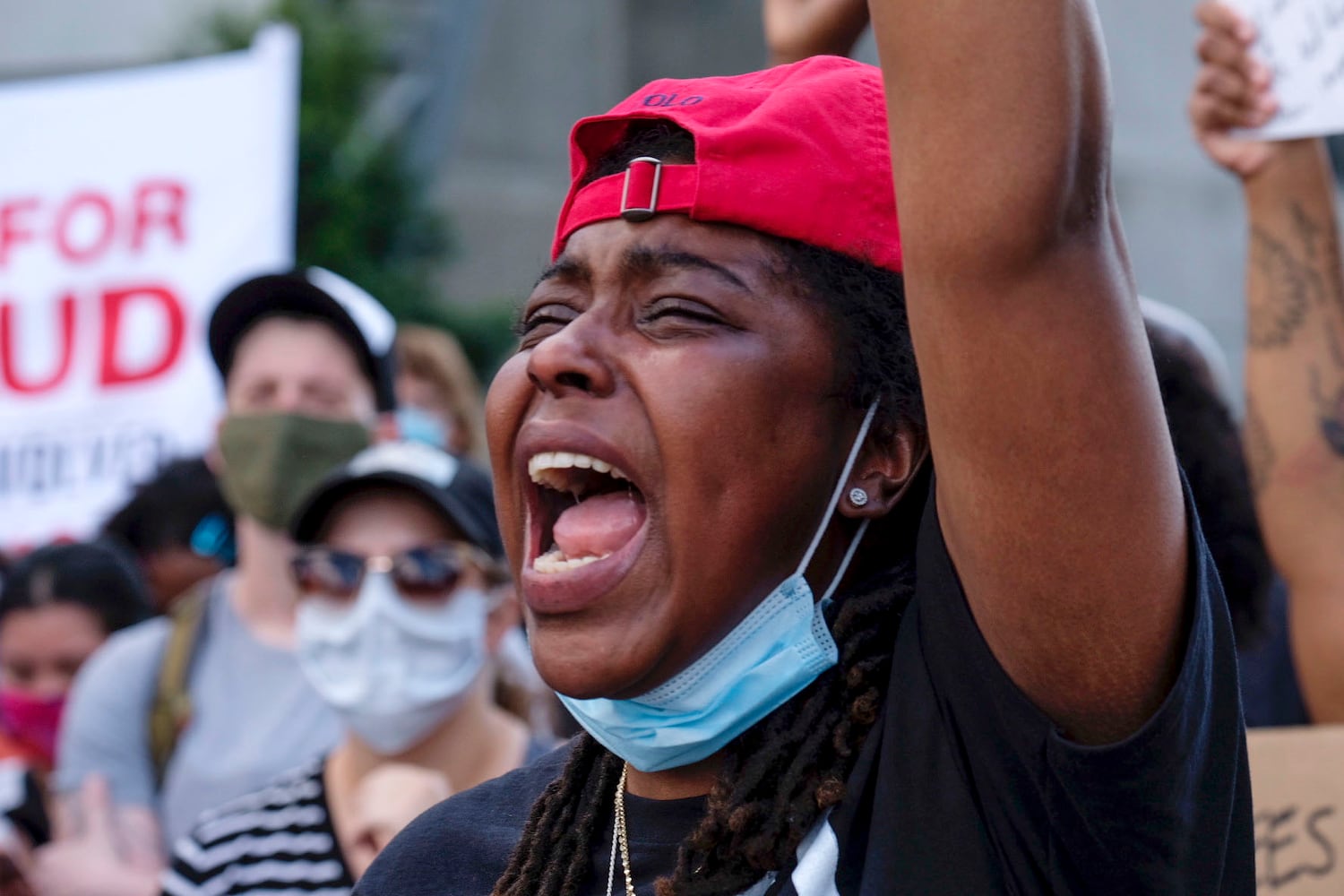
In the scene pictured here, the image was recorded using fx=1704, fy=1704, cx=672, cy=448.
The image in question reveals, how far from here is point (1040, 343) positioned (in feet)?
4.34

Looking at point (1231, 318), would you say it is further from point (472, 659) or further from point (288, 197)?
point (472, 659)

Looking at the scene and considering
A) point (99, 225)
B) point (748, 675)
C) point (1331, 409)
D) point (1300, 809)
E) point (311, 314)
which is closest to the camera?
point (748, 675)

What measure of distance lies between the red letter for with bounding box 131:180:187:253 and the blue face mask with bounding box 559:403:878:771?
15.5 feet

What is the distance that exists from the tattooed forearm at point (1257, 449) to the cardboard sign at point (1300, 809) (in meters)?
0.52

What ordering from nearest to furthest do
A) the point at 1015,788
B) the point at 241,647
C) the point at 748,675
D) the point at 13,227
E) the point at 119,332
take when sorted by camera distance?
the point at 1015,788, the point at 748,675, the point at 241,647, the point at 119,332, the point at 13,227

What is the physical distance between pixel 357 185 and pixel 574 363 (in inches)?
444

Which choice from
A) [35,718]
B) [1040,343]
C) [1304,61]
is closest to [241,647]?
[35,718]

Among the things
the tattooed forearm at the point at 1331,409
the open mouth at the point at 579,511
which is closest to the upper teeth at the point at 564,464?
the open mouth at the point at 579,511

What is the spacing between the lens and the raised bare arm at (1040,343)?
1302 mm

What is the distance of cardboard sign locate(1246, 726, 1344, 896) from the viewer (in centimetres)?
283

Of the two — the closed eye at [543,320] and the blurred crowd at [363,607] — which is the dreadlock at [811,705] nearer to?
the closed eye at [543,320]

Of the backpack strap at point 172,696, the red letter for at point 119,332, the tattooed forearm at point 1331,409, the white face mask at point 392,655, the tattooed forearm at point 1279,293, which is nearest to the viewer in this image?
the tattooed forearm at point 1331,409

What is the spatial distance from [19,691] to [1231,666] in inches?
170

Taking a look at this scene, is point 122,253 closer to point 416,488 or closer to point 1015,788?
point 416,488
